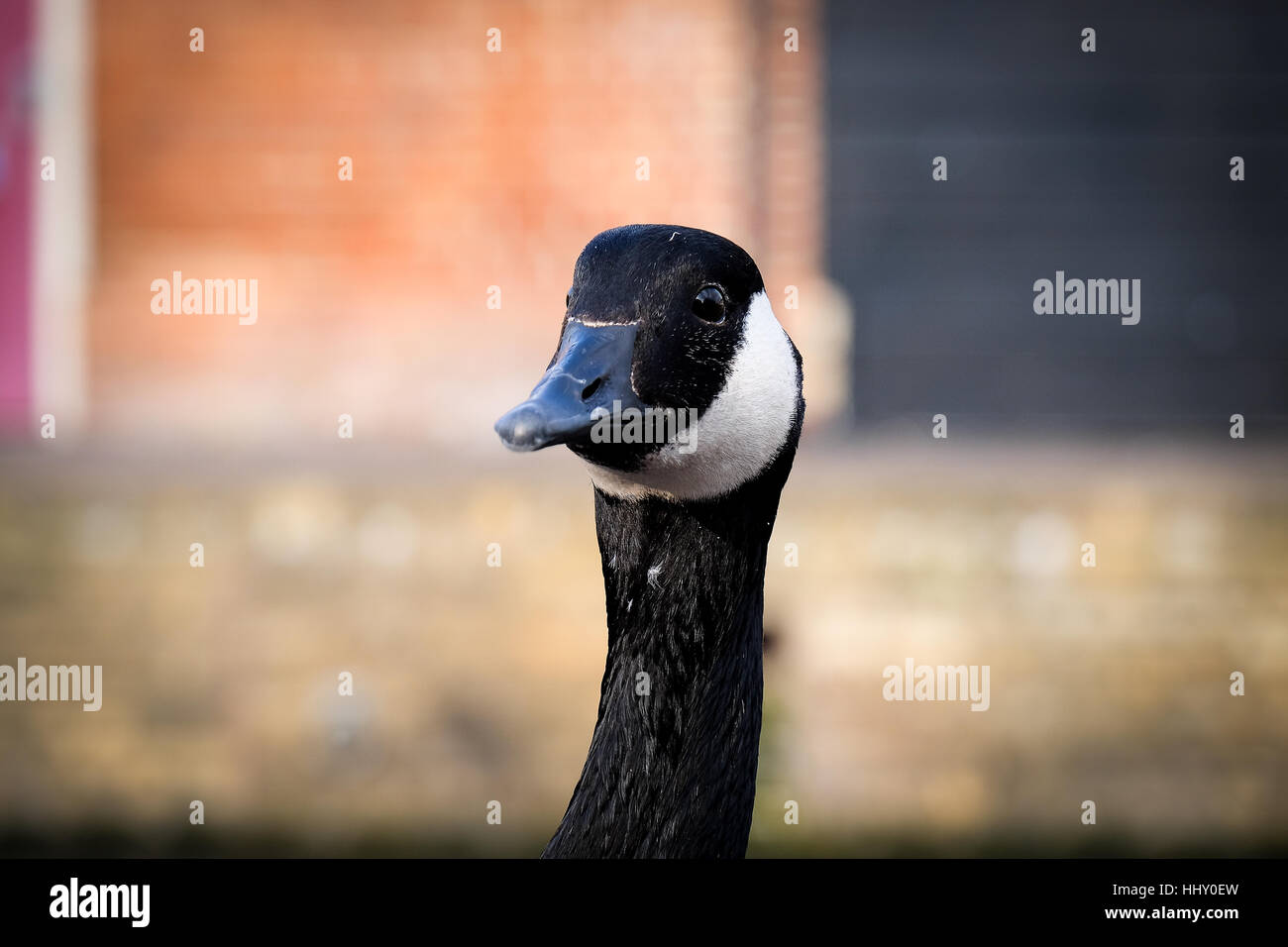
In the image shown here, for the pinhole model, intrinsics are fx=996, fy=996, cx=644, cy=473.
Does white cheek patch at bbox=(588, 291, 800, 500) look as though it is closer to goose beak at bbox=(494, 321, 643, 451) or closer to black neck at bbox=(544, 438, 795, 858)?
black neck at bbox=(544, 438, 795, 858)

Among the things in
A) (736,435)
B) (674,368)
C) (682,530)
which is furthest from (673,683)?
(674,368)

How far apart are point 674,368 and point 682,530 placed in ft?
0.96

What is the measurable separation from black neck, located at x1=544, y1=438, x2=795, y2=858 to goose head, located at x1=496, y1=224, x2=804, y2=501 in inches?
2.4

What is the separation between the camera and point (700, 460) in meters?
1.63

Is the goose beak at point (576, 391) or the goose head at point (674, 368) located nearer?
the goose beak at point (576, 391)

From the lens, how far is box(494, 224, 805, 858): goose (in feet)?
5.25

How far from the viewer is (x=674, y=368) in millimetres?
1586

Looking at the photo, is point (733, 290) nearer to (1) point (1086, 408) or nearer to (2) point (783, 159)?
(2) point (783, 159)

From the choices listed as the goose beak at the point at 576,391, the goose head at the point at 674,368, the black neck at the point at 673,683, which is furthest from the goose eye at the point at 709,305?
the black neck at the point at 673,683

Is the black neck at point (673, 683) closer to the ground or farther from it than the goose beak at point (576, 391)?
closer to the ground

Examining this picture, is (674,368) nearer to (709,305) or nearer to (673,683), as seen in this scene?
(709,305)

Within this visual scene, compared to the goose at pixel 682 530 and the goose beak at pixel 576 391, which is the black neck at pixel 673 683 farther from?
the goose beak at pixel 576 391

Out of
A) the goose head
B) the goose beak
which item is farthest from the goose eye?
the goose beak

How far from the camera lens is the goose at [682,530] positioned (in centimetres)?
160
